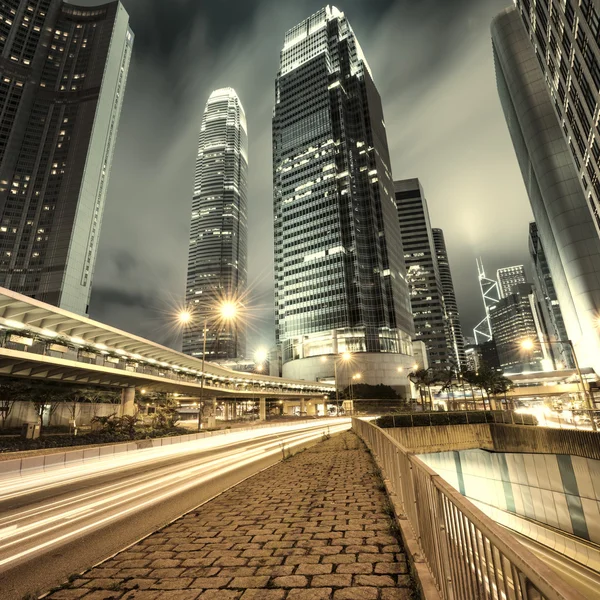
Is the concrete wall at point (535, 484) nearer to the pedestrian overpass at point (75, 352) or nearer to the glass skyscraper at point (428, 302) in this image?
the pedestrian overpass at point (75, 352)

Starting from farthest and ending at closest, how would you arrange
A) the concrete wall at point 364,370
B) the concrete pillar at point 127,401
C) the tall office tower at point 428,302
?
the tall office tower at point 428,302 < the concrete wall at point 364,370 < the concrete pillar at point 127,401

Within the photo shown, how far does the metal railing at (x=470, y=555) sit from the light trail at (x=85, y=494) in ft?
21.5

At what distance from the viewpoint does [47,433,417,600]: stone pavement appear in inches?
165

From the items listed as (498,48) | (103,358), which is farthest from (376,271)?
(103,358)

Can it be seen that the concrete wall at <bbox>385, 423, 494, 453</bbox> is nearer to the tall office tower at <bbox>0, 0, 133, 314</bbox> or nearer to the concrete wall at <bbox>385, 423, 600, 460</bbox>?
the concrete wall at <bbox>385, 423, 600, 460</bbox>

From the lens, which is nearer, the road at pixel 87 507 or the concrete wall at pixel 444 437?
the road at pixel 87 507

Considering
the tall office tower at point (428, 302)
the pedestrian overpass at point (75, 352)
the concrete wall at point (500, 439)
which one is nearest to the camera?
the concrete wall at point (500, 439)

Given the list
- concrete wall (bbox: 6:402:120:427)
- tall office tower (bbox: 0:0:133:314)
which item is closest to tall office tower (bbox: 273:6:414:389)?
concrete wall (bbox: 6:402:120:427)

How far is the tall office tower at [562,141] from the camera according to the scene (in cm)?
4397

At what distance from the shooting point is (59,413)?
44.4 metres

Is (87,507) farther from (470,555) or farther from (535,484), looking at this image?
(535,484)

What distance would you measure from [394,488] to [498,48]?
115 m

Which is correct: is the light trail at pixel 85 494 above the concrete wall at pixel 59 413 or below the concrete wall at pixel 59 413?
below

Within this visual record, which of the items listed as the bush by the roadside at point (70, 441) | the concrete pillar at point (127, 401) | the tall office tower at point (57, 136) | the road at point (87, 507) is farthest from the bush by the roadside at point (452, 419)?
the tall office tower at point (57, 136)
